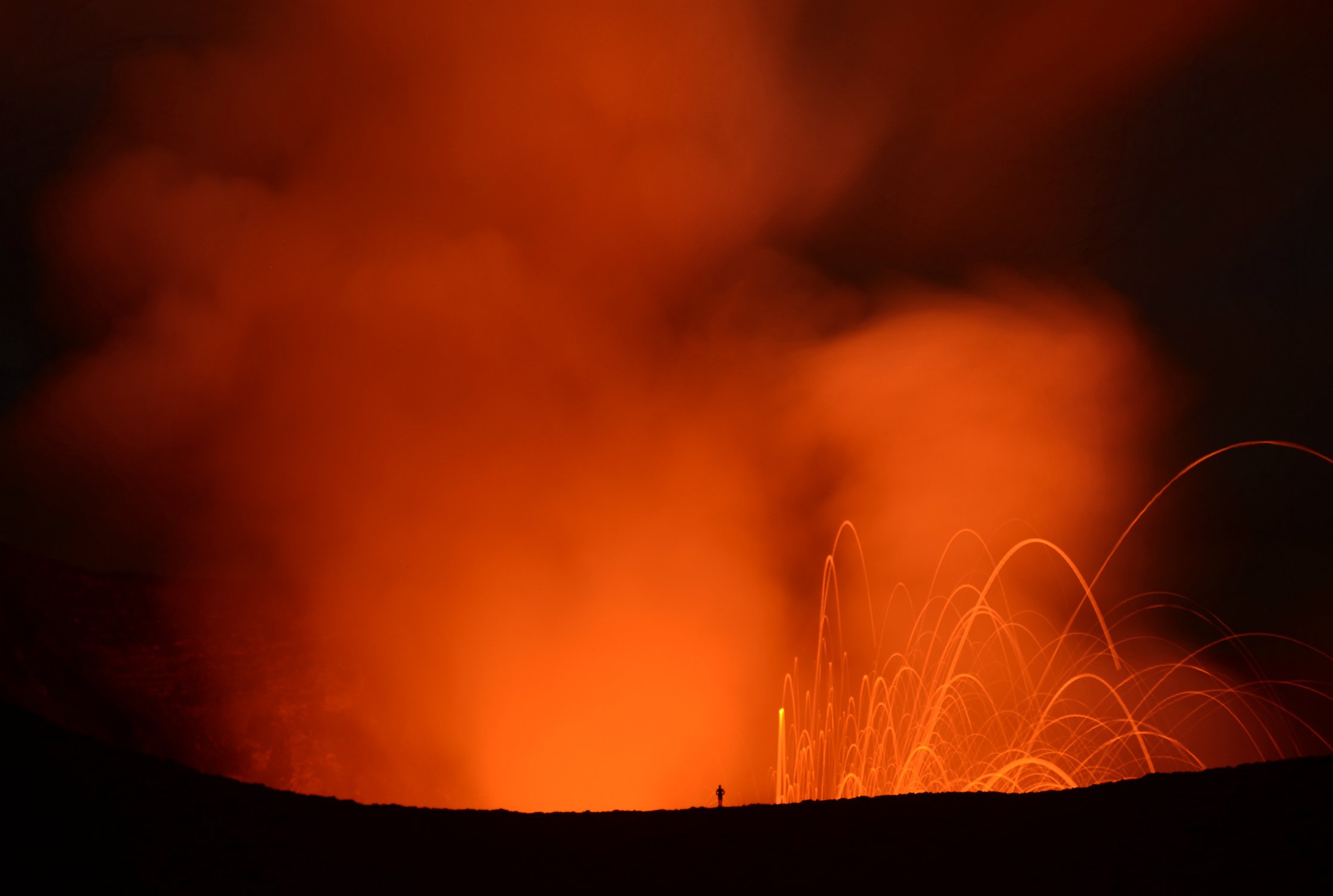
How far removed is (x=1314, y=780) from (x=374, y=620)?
64968 mm

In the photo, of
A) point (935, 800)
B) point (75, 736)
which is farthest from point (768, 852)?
point (75, 736)

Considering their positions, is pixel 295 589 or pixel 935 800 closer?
pixel 935 800

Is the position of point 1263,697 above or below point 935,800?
above

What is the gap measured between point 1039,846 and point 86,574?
6031cm

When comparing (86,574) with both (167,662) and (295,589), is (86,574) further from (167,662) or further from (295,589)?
(295,589)

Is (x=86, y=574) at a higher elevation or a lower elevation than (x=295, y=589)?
lower

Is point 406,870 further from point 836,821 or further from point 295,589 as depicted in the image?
point 295,589

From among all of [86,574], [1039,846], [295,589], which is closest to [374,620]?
[295,589]

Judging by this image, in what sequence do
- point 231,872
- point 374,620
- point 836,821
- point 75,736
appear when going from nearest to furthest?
1. point 231,872
2. point 836,821
3. point 75,736
4. point 374,620

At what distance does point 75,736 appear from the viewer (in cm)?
1023

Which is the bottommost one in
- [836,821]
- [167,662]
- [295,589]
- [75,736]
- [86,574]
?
[836,821]

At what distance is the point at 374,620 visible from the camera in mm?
66125

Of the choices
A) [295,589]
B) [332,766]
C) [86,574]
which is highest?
[295,589]

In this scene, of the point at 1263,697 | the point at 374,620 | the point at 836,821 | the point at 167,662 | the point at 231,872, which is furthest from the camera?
the point at 1263,697
